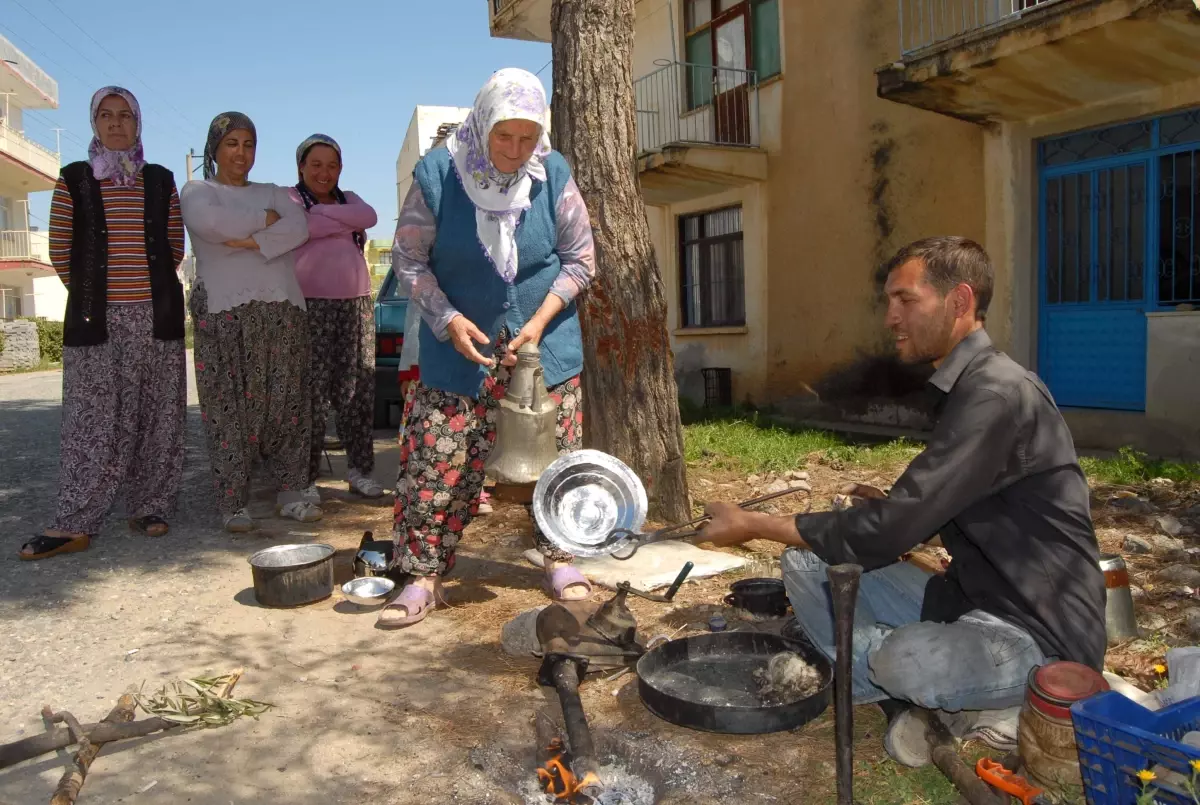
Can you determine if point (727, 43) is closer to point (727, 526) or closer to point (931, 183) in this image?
point (931, 183)

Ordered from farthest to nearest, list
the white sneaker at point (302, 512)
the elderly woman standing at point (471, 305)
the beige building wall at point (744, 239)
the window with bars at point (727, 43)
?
the beige building wall at point (744, 239) → the window with bars at point (727, 43) → the white sneaker at point (302, 512) → the elderly woman standing at point (471, 305)

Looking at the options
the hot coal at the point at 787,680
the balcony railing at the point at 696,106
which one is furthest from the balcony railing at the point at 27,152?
the hot coal at the point at 787,680

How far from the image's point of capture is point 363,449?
19.4ft

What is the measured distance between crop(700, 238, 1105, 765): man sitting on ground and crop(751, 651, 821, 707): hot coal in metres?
0.31

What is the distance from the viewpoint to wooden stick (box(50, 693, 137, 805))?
223 cm

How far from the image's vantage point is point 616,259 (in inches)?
190

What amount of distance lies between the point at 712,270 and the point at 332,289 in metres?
8.09

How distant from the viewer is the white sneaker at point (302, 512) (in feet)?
17.2

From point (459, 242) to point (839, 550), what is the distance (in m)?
1.89

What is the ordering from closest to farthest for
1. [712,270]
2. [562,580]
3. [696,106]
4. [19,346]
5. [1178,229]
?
[562,580]
[1178,229]
[696,106]
[712,270]
[19,346]

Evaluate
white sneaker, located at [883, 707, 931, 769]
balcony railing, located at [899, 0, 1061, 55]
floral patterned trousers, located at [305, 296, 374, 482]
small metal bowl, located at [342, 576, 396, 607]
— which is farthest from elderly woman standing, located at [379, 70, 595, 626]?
balcony railing, located at [899, 0, 1061, 55]

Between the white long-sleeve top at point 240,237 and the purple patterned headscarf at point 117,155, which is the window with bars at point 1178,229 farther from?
the purple patterned headscarf at point 117,155

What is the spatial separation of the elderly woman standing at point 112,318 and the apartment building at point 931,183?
619 centimetres

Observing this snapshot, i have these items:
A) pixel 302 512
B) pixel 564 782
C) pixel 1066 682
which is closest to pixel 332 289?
pixel 302 512
